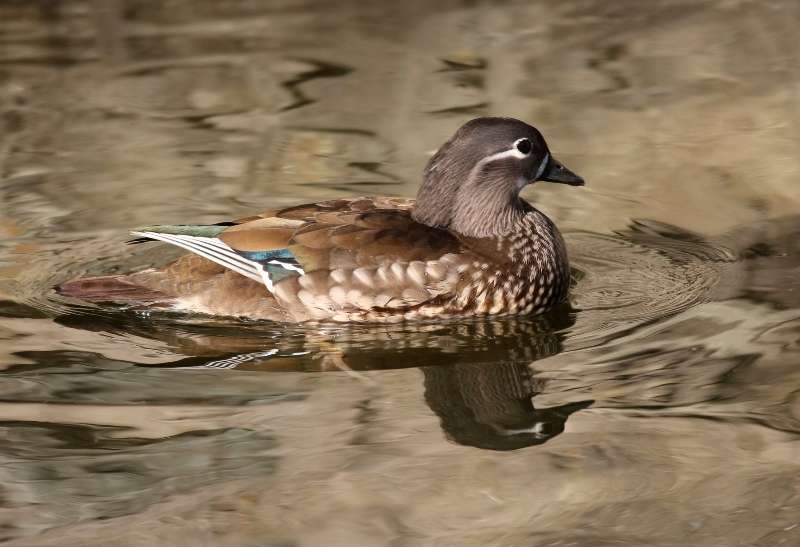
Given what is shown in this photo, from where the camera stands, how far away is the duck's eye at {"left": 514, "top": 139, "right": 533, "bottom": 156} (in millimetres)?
7027

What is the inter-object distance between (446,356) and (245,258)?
41.8 inches

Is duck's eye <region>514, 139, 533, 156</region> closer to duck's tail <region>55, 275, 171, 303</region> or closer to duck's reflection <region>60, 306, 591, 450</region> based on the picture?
duck's reflection <region>60, 306, 591, 450</region>

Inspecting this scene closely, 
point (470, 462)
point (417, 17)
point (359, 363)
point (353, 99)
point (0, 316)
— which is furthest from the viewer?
point (417, 17)

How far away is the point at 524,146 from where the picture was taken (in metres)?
7.06

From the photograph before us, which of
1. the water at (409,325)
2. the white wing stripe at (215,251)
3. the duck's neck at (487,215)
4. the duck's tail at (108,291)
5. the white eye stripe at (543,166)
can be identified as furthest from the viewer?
the white eye stripe at (543,166)

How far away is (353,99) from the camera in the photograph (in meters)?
10.2

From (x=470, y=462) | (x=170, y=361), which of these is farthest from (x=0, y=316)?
(x=470, y=462)

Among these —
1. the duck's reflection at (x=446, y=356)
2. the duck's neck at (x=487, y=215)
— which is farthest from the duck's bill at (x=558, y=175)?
the duck's reflection at (x=446, y=356)

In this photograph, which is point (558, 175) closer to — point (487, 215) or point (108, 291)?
point (487, 215)

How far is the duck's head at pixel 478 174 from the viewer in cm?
699

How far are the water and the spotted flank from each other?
0.25 meters

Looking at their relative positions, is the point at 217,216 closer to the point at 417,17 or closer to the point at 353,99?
the point at 353,99

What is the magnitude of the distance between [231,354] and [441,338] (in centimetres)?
94

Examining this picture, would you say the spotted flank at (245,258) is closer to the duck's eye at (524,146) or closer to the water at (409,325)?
the water at (409,325)
